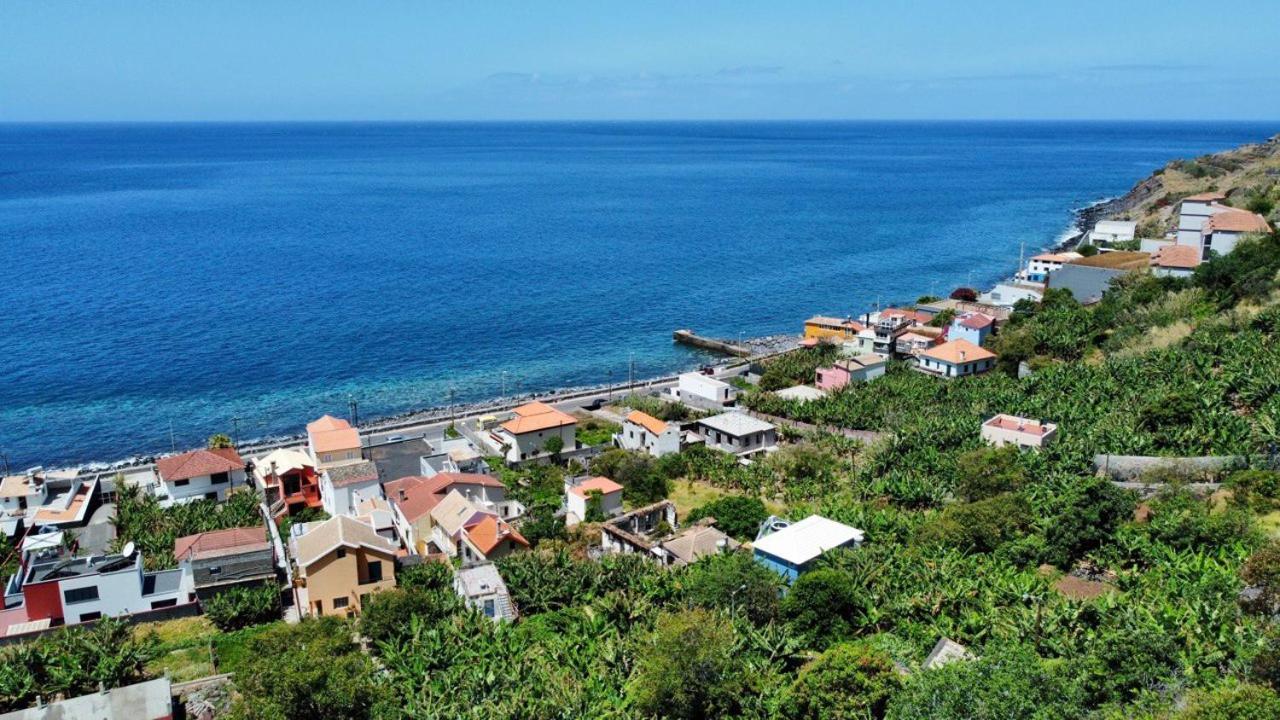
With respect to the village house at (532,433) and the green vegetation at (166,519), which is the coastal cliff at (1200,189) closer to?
the village house at (532,433)

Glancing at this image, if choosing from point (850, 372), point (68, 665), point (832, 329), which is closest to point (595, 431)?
point (850, 372)

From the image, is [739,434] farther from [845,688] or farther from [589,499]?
[845,688]

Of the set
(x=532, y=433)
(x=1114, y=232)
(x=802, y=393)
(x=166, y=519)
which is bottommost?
(x=166, y=519)

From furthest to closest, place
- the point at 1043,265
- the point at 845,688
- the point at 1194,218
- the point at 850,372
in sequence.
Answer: the point at 1043,265, the point at 1194,218, the point at 850,372, the point at 845,688

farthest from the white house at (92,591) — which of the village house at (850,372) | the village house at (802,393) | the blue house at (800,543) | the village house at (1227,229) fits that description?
the village house at (1227,229)

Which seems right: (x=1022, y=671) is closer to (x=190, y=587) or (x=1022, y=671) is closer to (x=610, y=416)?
(x=190, y=587)

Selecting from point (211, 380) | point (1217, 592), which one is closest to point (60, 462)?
point (211, 380)
